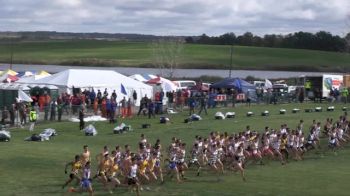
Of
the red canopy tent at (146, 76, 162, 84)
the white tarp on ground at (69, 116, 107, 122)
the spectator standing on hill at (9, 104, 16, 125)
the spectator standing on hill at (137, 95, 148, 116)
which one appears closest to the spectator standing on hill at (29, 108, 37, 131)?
the spectator standing on hill at (9, 104, 16, 125)

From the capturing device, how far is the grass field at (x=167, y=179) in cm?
2659

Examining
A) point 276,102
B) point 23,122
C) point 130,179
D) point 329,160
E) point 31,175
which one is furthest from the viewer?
point 276,102

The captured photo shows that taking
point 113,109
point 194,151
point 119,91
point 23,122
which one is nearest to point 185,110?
point 119,91

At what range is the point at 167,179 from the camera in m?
28.6

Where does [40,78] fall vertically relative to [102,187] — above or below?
above

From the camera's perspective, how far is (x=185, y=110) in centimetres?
5750

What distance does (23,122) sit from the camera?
4659cm

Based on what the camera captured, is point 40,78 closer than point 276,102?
Yes

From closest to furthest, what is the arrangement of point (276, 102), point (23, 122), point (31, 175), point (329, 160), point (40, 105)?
1. point (31, 175)
2. point (329, 160)
3. point (23, 122)
4. point (40, 105)
5. point (276, 102)

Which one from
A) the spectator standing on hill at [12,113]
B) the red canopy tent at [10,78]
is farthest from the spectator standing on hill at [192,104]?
the red canopy tent at [10,78]

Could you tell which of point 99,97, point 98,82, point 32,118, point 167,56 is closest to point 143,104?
point 99,97

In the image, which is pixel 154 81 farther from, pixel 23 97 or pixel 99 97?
pixel 23 97

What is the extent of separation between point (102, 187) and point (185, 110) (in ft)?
101

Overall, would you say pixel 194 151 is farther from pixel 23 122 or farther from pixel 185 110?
pixel 185 110
